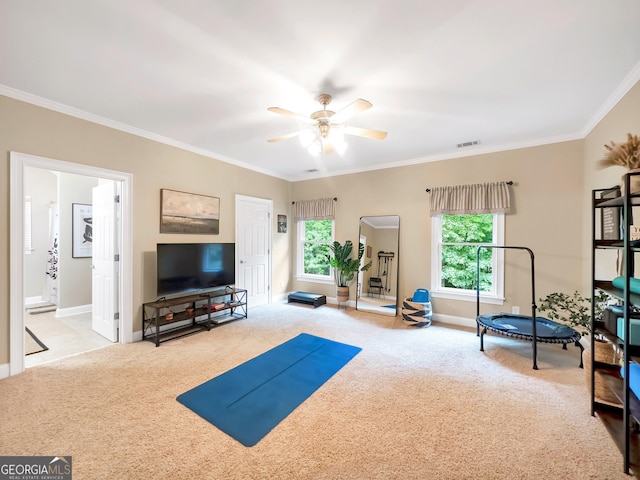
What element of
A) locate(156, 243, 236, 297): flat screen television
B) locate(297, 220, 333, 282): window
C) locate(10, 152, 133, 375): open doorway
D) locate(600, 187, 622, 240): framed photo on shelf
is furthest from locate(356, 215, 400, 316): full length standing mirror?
locate(10, 152, 133, 375): open doorway

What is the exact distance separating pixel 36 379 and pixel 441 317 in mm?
5064

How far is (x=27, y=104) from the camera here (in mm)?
2654

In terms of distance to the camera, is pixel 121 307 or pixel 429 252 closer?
pixel 121 307

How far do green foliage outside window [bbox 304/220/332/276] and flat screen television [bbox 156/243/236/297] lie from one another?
6.21ft

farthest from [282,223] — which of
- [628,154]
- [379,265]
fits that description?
[628,154]

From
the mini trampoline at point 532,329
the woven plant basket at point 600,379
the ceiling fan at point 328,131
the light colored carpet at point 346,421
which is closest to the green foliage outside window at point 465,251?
the mini trampoline at point 532,329

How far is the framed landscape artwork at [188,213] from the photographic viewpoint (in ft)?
12.6

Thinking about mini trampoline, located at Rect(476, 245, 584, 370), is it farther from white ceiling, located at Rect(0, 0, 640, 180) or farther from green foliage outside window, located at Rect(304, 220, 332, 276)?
green foliage outside window, located at Rect(304, 220, 332, 276)

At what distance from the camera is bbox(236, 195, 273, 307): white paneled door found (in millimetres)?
4949

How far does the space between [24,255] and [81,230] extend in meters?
2.61

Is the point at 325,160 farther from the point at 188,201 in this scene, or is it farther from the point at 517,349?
the point at 517,349

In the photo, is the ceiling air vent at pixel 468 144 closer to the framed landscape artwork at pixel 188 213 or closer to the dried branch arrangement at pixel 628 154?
the dried branch arrangement at pixel 628 154

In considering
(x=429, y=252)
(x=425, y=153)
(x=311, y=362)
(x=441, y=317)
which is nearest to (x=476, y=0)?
(x=425, y=153)

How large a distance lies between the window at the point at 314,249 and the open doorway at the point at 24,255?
3.31 metres
